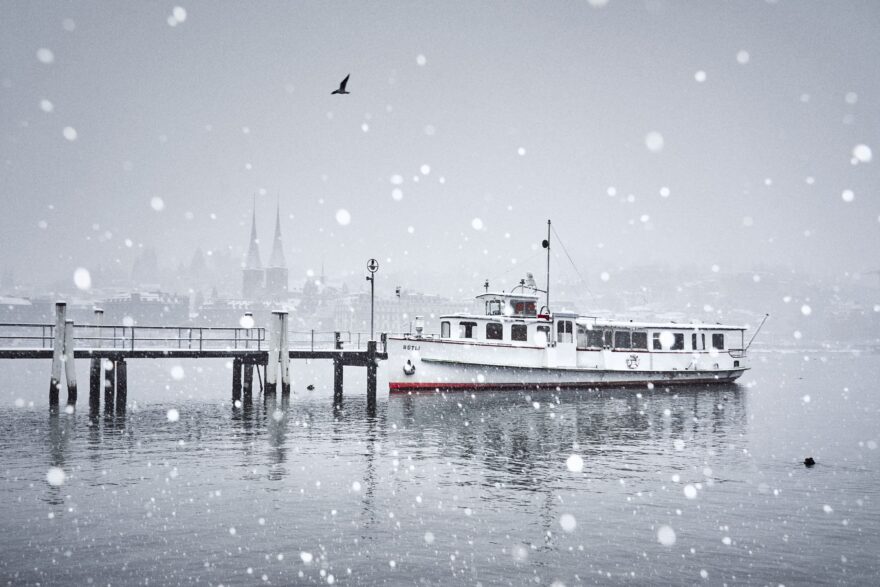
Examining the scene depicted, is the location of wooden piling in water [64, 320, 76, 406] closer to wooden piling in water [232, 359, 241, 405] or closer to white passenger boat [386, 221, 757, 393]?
wooden piling in water [232, 359, 241, 405]

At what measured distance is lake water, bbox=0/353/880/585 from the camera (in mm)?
14086

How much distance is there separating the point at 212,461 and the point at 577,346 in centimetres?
2835

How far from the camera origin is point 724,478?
73.9ft

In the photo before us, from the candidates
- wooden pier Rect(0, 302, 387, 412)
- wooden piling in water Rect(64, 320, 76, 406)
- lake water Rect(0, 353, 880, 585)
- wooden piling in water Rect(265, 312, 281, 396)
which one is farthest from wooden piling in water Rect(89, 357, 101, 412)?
wooden piling in water Rect(265, 312, 281, 396)

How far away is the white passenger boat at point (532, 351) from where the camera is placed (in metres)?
43.7

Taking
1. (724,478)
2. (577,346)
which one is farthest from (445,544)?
(577,346)

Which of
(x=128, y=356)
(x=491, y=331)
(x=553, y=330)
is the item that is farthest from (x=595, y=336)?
(x=128, y=356)

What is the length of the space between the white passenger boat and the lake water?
7.85 m

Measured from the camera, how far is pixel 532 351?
1785 inches

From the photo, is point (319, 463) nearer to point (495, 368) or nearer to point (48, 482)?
point (48, 482)

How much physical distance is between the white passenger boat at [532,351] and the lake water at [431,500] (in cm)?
785

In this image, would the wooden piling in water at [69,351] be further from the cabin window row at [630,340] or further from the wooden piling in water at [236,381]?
the cabin window row at [630,340]

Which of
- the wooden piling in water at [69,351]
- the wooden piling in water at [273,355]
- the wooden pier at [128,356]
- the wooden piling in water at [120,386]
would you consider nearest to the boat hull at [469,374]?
the wooden pier at [128,356]

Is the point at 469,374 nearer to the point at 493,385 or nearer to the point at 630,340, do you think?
the point at 493,385
